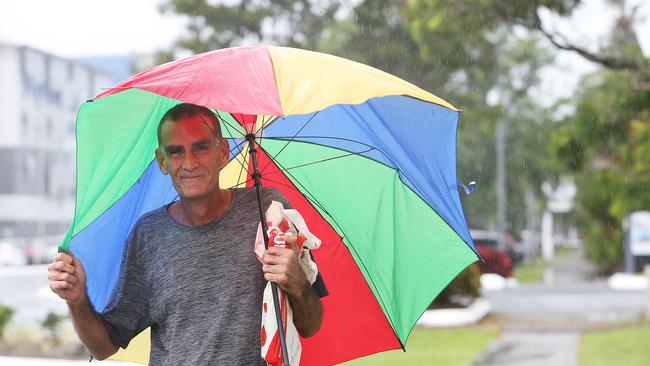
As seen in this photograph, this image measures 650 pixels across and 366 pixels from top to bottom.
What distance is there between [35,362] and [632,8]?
7910mm

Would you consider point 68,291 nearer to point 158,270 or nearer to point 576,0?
point 158,270

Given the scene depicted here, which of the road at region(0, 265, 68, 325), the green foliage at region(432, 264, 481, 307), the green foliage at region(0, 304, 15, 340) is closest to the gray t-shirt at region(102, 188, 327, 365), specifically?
the green foliage at region(0, 304, 15, 340)

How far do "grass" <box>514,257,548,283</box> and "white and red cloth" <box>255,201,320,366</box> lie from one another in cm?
3817

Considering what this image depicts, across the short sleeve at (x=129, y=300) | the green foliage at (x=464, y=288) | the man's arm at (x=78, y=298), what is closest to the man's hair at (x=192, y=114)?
the short sleeve at (x=129, y=300)

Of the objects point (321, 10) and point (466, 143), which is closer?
point (321, 10)

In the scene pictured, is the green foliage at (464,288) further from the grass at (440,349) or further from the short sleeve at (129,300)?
the short sleeve at (129,300)

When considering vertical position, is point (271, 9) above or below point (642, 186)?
above

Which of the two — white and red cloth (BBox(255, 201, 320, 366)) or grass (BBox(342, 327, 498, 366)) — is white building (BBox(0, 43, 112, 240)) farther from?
white and red cloth (BBox(255, 201, 320, 366))

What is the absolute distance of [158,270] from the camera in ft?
11.1

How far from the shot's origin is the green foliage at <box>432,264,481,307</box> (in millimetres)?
20828

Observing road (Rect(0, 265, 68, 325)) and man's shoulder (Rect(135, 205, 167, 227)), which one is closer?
man's shoulder (Rect(135, 205, 167, 227))

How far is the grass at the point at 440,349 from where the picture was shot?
13398 mm

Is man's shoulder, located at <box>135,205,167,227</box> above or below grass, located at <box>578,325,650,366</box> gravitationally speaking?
above

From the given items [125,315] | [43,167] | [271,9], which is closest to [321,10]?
[271,9]
